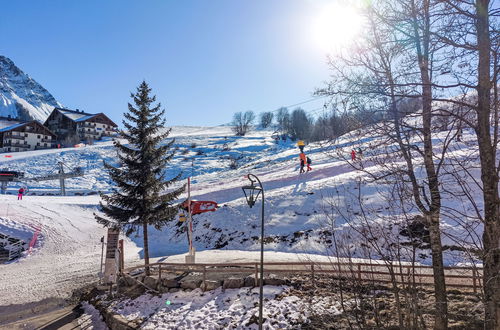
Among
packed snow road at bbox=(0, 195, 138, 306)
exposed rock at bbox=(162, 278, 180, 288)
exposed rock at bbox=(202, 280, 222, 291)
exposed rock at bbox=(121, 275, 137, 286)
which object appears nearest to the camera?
exposed rock at bbox=(202, 280, 222, 291)

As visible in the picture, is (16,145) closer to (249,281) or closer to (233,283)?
(233,283)

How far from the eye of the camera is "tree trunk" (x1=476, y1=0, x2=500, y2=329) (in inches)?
169

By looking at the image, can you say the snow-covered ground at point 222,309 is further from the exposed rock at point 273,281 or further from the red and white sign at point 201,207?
the red and white sign at point 201,207

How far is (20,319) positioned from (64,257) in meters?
10.3

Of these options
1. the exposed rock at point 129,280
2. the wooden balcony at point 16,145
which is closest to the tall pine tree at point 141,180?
the exposed rock at point 129,280

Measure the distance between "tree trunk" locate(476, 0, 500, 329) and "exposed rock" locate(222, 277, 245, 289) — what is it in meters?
9.66

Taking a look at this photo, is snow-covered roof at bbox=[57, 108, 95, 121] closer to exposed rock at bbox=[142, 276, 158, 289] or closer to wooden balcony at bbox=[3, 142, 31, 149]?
wooden balcony at bbox=[3, 142, 31, 149]

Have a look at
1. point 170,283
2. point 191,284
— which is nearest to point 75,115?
point 170,283

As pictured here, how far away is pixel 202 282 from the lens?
13867 mm

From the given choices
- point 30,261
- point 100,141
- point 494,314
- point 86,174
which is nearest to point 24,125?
point 100,141

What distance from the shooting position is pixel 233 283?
13.2 m

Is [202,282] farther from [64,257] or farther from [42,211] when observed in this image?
[42,211]

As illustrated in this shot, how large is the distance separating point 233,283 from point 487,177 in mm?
10718

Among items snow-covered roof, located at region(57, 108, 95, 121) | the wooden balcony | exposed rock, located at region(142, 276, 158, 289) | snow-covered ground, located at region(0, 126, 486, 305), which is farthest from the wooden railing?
snow-covered roof, located at region(57, 108, 95, 121)
